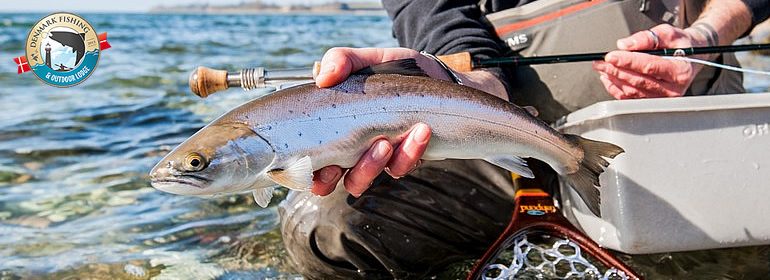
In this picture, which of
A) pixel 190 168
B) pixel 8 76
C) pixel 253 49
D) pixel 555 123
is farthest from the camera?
pixel 253 49

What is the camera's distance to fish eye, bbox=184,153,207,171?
1.76 m

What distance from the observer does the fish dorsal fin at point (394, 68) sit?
2021 mm

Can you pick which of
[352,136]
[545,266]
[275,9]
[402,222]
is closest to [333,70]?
[352,136]

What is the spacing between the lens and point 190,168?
1.76m

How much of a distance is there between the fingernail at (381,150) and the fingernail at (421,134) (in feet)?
0.29

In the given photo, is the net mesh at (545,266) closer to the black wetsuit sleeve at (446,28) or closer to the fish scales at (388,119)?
the fish scales at (388,119)

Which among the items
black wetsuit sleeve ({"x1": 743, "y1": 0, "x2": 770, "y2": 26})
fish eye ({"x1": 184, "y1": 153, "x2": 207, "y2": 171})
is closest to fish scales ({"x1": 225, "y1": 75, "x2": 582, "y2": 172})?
fish eye ({"x1": 184, "y1": 153, "x2": 207, "y2": 171})

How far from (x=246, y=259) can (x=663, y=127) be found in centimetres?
205

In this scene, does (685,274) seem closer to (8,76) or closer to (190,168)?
(190,168)

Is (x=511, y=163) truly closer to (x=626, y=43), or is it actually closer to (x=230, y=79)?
(x=626, y=43)

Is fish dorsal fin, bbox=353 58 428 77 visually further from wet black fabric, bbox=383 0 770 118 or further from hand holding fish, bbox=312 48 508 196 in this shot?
wet black fabric, bbox=383 0 770 118

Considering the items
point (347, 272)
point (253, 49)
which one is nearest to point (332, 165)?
point (347, 272)

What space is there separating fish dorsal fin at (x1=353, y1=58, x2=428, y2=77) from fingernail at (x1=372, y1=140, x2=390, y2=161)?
0.71 ft

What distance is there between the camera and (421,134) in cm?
198
